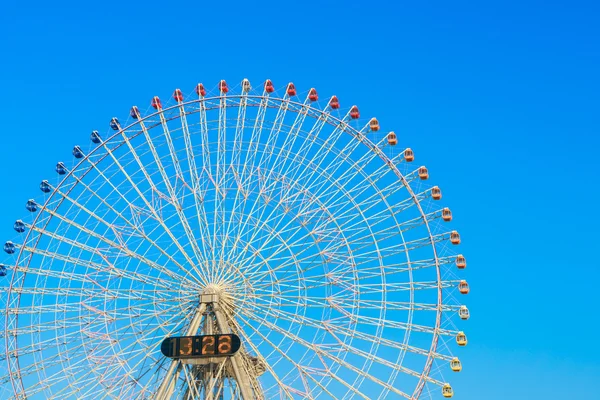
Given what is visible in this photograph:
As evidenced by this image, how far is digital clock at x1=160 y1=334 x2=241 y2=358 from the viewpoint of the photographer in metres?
59.6

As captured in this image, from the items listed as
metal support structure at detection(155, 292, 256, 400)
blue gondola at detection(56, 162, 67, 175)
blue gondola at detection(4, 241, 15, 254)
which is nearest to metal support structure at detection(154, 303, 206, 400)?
metal support structure at detection(155, 292, 256, 400)

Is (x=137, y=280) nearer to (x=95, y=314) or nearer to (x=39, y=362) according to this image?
(x=95, y=314)

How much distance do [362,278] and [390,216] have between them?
12.8 feet

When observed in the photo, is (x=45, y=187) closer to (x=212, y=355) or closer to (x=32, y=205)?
(x=32, y=205)

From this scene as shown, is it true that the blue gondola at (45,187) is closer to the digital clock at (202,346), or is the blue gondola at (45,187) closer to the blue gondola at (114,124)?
the blue gondola at (114,124)

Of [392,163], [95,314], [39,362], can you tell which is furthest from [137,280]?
[392,163]

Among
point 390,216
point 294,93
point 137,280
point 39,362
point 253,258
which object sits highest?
point 294,93

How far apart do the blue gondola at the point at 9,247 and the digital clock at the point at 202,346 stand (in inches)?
464

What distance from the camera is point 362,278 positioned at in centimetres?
6109

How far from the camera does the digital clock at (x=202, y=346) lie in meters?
59.6

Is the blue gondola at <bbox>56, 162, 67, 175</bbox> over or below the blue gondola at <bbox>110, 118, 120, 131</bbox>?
below

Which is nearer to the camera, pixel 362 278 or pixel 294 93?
pixel 362 278

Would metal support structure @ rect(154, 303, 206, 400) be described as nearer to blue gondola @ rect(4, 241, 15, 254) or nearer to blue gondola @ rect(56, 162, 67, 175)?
blue gondola @ rect(4, 241, 15, 254)

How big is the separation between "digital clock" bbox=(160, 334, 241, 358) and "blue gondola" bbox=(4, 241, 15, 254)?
11788 millimetres
